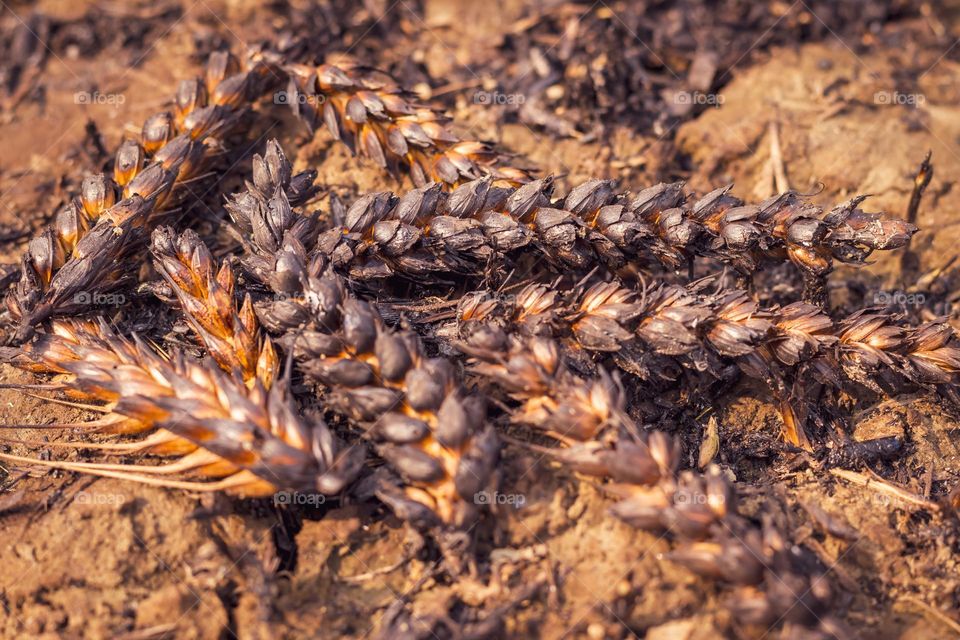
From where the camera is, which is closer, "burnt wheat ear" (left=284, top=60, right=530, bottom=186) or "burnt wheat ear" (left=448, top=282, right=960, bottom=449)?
"burnt wheat ear" (left=448, top=282, right=960, bottom=449)

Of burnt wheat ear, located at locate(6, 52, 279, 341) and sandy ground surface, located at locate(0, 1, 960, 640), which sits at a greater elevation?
burnt wheat ear, located at locate(6, 52, 279, 341)

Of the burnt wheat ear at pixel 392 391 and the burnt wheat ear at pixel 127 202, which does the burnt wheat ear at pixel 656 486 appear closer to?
the burnt wheat ear at pixel 392 391

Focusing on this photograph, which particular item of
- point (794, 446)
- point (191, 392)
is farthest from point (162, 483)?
point (794, 446)

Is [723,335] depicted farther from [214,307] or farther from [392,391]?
[214,307]

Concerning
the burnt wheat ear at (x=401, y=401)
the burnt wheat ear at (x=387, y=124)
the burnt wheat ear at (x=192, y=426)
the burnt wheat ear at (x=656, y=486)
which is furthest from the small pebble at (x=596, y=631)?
the burnt wheat ear at (x=387, y=124)

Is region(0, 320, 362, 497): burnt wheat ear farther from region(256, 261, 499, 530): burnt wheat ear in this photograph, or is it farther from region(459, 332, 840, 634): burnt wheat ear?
region(459, 332, 840, 634): burnt wheat ear

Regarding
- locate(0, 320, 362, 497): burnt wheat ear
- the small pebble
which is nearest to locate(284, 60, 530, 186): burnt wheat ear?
locate(0, 320, 362, 497): burnt wheat ear

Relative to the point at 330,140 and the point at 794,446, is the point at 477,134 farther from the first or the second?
the point at 794,446
